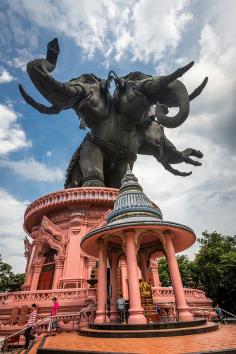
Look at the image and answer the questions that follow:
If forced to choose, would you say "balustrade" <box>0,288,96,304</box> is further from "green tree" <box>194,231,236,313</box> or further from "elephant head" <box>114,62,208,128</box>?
"green tree" <box>194,231,236,313</box>

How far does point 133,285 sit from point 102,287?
1540mm

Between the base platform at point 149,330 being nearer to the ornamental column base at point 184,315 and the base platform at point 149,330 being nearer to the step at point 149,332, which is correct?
the step at point 149,332

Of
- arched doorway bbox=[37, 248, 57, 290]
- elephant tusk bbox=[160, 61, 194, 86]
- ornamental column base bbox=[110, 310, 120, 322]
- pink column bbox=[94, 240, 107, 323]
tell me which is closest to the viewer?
pink column bbox=[94, 240, 107, 323]

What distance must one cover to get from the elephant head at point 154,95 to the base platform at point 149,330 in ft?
40.2

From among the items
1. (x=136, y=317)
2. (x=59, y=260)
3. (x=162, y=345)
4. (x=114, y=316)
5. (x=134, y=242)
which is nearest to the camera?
(x=162, y=345)

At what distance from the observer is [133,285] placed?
768 cm

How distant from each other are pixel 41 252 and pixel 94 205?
4.24m

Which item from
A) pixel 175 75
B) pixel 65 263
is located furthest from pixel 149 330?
pixel 175 75

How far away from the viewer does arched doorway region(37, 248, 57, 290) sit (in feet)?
50.3

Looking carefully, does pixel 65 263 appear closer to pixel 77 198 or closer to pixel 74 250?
pixel 74 250

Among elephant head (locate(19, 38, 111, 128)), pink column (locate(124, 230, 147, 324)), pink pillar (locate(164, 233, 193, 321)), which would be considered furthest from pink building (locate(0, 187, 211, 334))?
elephant head (locate(19, 38, 111, 128))

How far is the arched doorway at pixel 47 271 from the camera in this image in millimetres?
15336

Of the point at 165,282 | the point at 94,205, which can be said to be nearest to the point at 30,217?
the point at 94,205

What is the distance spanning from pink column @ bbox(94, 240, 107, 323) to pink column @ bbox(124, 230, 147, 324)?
4.17 feet
